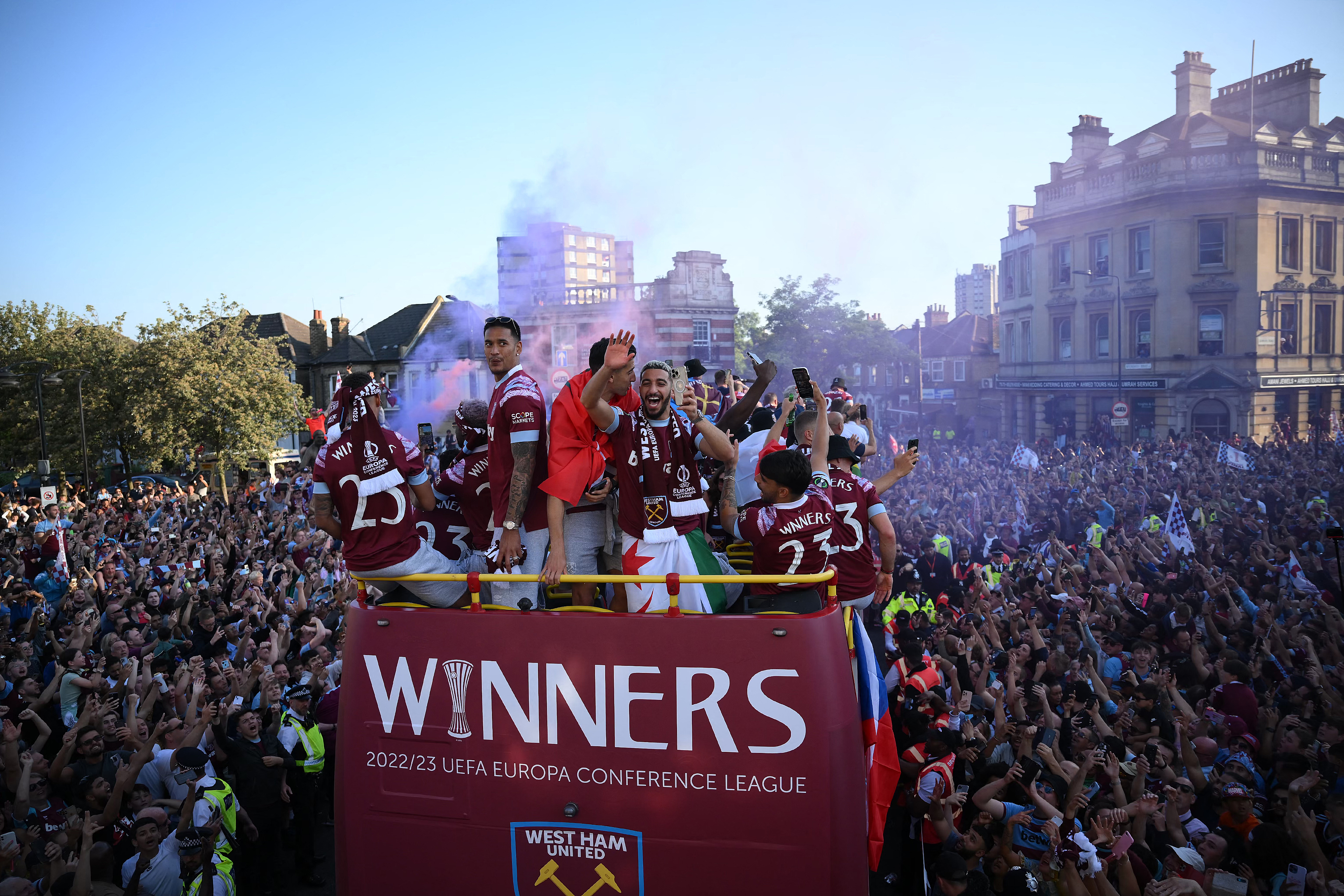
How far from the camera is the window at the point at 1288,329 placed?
3862cm

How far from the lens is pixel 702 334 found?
48.4 meters

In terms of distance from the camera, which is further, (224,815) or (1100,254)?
(1100,254)

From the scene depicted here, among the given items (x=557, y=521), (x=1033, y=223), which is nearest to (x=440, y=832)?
(x=557, y=521)

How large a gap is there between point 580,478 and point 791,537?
1.23 meters

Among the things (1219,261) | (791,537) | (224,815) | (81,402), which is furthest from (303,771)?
(1219,261)

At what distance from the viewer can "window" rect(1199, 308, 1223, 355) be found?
129 ft

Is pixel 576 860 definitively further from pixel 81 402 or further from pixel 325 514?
pixel 81 402

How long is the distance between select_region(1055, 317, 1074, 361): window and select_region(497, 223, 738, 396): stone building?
1744 centimetres

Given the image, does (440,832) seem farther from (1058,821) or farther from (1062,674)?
(1062,674)

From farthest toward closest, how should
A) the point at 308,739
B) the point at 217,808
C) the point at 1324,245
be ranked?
1. the point at 1324,245
2. the point at 308,739
3. the point at 217,808

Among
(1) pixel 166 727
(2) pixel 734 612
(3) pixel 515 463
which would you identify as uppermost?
(3) pixel 515 463

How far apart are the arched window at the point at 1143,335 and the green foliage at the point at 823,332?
2051 centimetres

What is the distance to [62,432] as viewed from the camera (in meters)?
Result: 34.8

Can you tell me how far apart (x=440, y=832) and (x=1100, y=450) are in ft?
96.6
